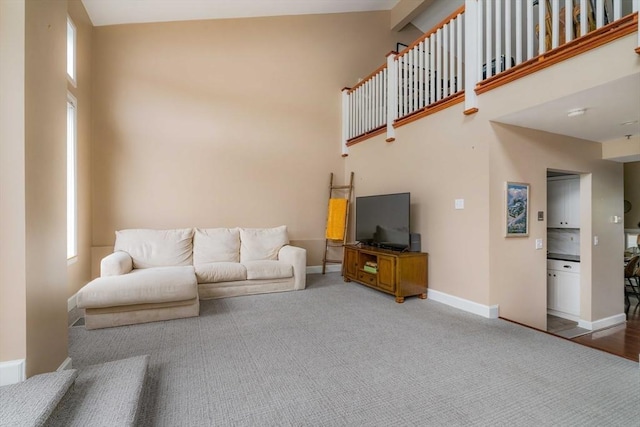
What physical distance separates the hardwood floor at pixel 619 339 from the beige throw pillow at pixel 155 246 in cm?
494

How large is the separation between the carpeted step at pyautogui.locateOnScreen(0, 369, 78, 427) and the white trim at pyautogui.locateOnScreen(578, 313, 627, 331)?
5.46 metres

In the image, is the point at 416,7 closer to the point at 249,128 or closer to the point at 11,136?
the point at 249,128

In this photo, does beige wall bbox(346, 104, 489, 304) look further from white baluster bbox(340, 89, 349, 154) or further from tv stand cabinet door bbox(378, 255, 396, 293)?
white baluster bbox(340, 89, 349, 154)

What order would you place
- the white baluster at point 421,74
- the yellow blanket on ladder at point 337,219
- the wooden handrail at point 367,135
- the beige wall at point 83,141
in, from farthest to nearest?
the yellow blanket on ladder at point 337,219, the wooden handrail at point 367,135, the white baluster at point 421,74, the beige wall at point 83,141

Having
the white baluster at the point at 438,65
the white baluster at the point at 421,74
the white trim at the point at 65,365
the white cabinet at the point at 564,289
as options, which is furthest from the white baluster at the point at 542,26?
the white trim at the point at 65,365

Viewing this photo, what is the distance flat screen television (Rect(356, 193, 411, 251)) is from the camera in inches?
158

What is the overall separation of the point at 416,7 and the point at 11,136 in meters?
5.80

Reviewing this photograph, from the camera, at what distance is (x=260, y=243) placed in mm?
4715

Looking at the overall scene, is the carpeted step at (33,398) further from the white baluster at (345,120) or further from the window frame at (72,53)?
the white baluster at (345,120)

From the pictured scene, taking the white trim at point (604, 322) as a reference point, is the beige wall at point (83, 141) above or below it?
above

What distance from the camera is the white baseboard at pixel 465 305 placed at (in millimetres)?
3201

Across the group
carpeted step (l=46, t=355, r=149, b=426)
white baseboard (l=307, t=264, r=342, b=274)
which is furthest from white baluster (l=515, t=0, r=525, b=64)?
white baseboard (l=307, t=264, r=342, b=274)

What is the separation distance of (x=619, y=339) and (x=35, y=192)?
5926 mm

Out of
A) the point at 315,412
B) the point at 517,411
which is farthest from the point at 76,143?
the point at 517,411
